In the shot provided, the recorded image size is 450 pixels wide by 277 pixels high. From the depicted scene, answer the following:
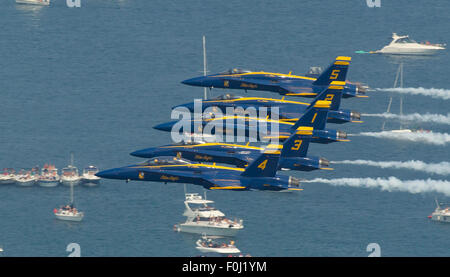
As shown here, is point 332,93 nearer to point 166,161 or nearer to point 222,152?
point 222,152

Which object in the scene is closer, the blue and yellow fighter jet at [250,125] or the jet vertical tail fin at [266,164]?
the jet vertical tail fin at [266,164]

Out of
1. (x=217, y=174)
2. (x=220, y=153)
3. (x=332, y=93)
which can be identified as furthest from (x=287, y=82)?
(x=217, y=174)

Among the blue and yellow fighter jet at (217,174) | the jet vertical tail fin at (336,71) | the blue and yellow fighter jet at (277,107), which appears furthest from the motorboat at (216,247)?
the blue and yellow fighter jet at (217,174)

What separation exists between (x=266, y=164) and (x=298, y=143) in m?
8.20

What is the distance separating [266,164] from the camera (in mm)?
146875

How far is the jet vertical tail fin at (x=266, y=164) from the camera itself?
14650cm

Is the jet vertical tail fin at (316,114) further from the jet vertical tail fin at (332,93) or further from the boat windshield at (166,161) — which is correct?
the boat windshield at (166,161)

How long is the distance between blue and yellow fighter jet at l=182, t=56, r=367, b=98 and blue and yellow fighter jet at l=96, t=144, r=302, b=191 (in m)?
25.8

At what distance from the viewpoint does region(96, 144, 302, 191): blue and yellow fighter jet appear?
480ft

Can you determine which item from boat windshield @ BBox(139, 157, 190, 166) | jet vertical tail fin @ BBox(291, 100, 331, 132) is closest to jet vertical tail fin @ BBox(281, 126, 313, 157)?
jet vertical tail fin @ BBox(291, 100, 331, 132)

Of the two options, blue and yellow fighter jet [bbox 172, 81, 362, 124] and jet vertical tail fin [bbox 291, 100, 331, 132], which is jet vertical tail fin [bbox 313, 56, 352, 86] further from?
jet vertical tail fin [bbox 291, 100, 331, 132]

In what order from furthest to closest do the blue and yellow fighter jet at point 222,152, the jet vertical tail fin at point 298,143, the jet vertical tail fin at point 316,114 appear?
the jet vertical tail fin at point 316,114 → the blue and yellow fighter jet at point 222,152 → the jet vertical tail fin at point 298,143
